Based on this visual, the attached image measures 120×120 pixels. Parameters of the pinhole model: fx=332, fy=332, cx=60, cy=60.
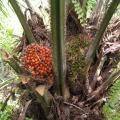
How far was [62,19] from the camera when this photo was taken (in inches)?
74.0

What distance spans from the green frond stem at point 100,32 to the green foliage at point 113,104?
1.03ft

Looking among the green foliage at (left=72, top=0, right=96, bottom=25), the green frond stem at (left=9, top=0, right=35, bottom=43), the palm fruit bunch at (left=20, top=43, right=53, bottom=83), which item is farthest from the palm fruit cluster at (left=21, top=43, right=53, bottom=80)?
the green foliage at (left=72, top=0, right=96, bottom=25)

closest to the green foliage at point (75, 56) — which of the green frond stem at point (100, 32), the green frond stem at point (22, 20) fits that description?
the green frond stem at point (100, 32)

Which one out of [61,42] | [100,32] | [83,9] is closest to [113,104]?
[83,9]

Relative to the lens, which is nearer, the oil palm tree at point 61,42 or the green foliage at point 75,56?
the oil palm tree at point 61,42

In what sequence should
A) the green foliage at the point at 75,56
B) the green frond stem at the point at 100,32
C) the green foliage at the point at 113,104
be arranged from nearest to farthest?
the green frond stem at the point at 100,32 < the green foliage at the point at 75,56 < the green foliage at the point at 113,104

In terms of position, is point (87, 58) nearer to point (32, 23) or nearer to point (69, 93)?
point (69, 93)

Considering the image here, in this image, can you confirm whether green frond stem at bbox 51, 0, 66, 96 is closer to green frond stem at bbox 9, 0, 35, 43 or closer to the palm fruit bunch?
the palm fruit bunch

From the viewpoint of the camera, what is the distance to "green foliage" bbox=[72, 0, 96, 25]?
2.43 m

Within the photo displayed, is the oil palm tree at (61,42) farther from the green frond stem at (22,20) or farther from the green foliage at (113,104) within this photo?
the green foliage at (113,104)

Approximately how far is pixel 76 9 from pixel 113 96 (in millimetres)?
827

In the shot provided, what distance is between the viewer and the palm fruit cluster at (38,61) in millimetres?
2156

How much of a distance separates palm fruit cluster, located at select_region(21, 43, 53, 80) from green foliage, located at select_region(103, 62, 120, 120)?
613 mm

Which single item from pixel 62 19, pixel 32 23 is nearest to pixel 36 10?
pixel 32 23
